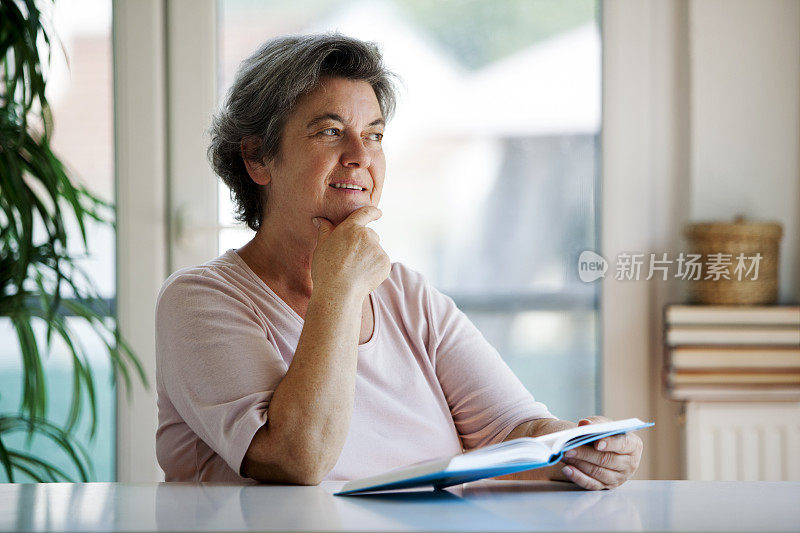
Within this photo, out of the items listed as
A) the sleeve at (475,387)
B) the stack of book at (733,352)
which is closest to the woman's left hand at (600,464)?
the sleeve at (475,387)

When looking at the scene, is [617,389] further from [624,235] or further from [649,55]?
[649,55]

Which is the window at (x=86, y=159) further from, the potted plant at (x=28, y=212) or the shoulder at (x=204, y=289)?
the shoulder at (x=204, y=289)

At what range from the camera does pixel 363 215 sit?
1.29 m

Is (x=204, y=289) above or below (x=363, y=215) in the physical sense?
below

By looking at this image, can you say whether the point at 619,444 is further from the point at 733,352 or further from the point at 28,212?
the point at 28,212

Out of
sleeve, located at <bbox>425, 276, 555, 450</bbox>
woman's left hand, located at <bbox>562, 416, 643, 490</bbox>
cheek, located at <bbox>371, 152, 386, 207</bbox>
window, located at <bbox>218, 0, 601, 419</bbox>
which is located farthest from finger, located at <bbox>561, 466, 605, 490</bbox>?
window, located at <bbox>218, 0, 601, 419</bbox>

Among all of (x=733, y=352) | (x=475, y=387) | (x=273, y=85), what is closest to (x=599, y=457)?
(x=475, y=387)

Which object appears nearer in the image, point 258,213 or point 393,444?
point 393,444

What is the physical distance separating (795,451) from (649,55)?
1.14 metres

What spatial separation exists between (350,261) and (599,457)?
0.45 m

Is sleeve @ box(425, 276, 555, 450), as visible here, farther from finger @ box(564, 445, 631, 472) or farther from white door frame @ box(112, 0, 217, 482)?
white door frame @ box(112, 0, 217, 482)

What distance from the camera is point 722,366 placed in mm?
2004

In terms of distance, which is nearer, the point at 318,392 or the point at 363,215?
the point at 318,392

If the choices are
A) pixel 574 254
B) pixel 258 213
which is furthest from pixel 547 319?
pixel 258 213
